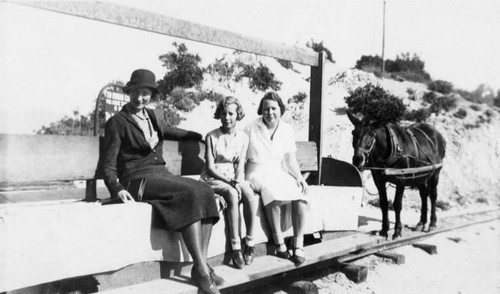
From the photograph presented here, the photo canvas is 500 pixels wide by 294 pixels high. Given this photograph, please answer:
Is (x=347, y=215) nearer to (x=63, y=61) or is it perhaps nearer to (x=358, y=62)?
(x=63, y=61)

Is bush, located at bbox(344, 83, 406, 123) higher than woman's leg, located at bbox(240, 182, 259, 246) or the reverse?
higher

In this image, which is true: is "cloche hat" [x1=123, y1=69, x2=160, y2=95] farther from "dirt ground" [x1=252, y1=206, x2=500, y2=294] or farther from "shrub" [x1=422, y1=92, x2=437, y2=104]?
"shrub" [x1=422, y1=92, x2=437, y2=104]

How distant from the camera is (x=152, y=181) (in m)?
3.49

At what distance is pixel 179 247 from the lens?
3.47 metres

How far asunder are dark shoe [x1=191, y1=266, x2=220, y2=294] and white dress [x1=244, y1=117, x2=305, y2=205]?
1.18m

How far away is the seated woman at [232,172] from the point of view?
12.6 feet

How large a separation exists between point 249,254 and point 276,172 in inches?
37.5

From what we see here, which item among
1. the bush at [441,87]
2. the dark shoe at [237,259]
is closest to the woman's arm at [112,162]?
the dark shoe at [237,259]

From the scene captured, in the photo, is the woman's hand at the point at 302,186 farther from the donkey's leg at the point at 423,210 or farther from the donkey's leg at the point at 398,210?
the donkey's leg at the point at 423,210

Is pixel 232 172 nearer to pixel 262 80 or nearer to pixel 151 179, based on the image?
pixel 151 179

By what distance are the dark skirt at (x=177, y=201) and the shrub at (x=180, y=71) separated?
21817mm

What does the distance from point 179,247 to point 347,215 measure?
2.42 m

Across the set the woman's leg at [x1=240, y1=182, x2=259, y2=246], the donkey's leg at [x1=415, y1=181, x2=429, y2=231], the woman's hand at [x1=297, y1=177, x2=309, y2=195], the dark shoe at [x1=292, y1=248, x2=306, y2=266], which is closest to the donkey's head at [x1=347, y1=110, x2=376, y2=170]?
the donkey's leg at [x1=415, y1=181, x2=429, y2=231]

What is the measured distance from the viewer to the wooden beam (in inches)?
128
